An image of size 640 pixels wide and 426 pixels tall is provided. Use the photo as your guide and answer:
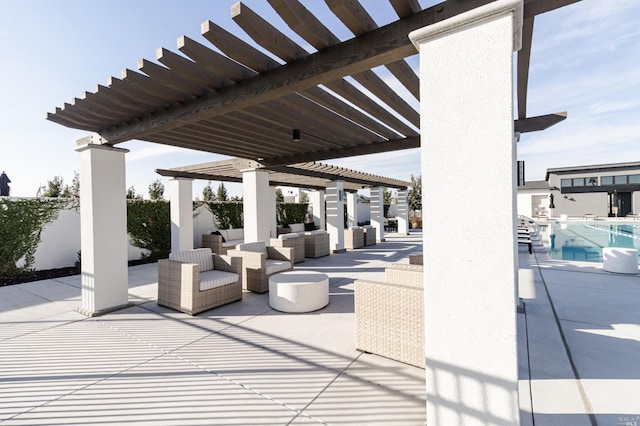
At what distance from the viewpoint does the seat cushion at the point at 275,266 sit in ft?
19.6

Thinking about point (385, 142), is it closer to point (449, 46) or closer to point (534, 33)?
point (534, 33)

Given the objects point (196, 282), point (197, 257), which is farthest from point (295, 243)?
point (196, 282)

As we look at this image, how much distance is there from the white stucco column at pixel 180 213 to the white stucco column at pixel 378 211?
8633 mm

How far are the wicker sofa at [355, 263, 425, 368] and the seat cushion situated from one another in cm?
299

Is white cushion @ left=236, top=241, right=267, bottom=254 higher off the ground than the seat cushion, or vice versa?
white cushion @ left=236, top=241, right=267, bottom=254

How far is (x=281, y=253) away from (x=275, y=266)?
2.45 ft

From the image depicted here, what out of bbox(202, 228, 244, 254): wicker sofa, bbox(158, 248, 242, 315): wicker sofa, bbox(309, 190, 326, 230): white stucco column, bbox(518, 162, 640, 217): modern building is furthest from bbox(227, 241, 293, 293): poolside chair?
bbox(518, 162, 640, 217): modern building

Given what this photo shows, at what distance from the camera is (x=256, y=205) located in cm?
855

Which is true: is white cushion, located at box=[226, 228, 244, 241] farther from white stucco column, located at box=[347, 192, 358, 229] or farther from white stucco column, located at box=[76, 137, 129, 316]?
white stucco column, located at box=[76, 137, 129, 316]

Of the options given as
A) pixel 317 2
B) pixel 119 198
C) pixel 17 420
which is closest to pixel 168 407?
pixel 17 420

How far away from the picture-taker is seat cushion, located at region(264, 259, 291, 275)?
5.98m

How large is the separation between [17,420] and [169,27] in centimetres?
432

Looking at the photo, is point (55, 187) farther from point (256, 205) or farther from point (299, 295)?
point (299, 295)

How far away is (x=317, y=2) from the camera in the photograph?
2432mm
